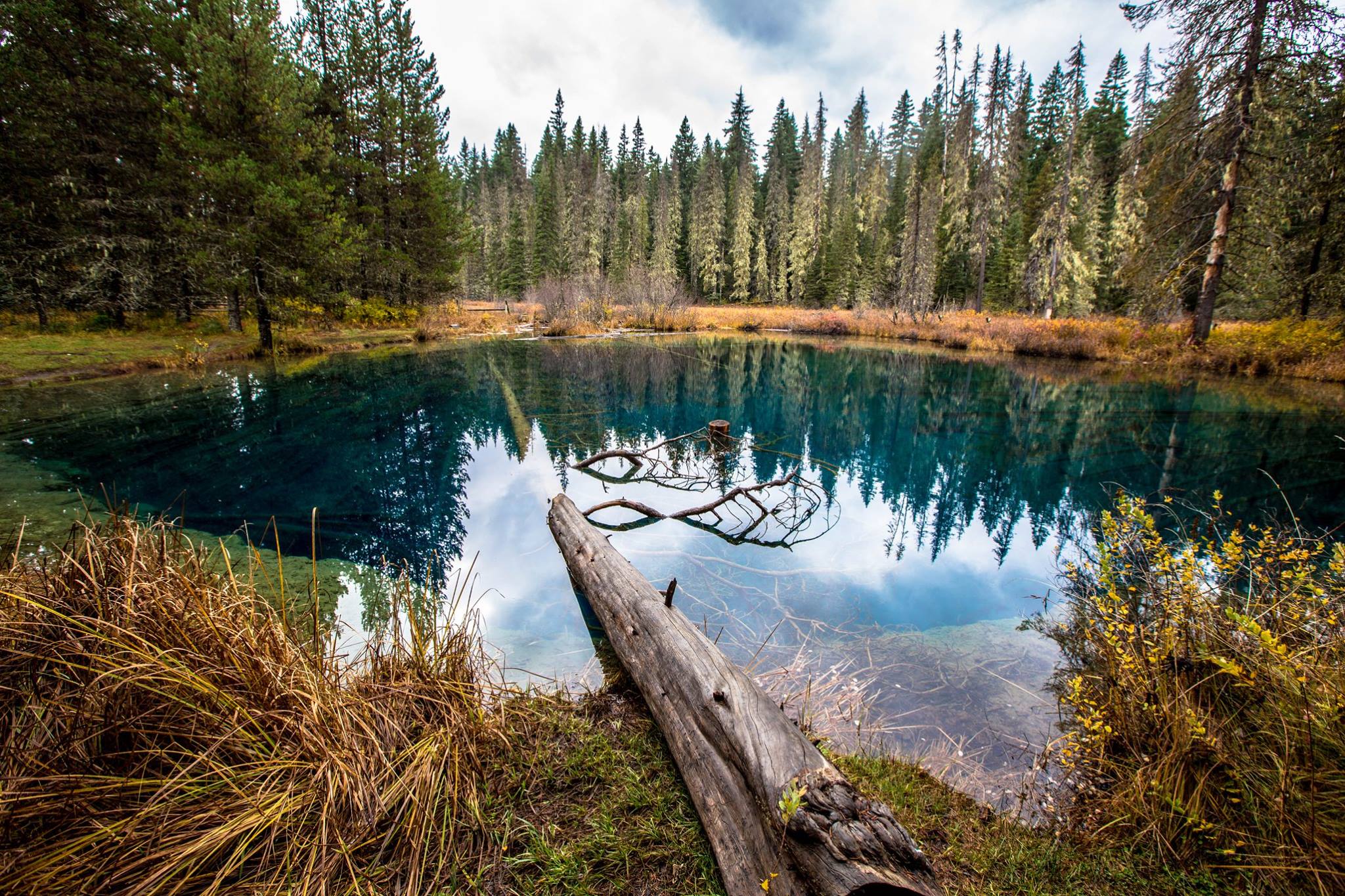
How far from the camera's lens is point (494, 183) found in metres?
62.0

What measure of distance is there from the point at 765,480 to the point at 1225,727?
6.09 m

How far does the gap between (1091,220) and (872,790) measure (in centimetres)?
4277

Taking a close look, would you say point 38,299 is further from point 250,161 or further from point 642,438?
point 642,438

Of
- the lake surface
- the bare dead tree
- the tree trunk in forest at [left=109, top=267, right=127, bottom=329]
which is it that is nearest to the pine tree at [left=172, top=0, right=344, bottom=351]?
the tree trunk in forest at [left=109, top=267, right=127, bottom=329]

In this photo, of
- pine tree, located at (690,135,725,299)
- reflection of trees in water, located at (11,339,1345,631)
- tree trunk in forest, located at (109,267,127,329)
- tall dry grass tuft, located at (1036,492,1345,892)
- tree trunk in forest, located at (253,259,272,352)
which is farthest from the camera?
pine tree, located at (690,135,725,299)

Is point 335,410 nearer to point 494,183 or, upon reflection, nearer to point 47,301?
point 47,301

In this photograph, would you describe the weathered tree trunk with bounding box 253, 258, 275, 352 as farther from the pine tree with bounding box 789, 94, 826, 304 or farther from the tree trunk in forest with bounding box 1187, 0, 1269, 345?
the pine tree with bounding box 789, 94, 826, 304

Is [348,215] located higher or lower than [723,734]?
higher

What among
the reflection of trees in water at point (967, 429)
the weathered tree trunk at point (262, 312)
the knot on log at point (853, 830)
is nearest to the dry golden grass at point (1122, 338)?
the reflection of trees in water at point (967, 429)

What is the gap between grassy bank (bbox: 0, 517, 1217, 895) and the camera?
71.6 inches

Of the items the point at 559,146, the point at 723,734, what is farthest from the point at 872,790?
the point at 559,146

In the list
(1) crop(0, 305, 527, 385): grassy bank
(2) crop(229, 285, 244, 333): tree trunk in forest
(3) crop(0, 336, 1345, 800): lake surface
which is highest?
(2) crop(229, 285, 244, 333): tree trunk in forest

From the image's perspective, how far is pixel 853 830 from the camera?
1798 millimetres

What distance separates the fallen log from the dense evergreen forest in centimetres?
1835
